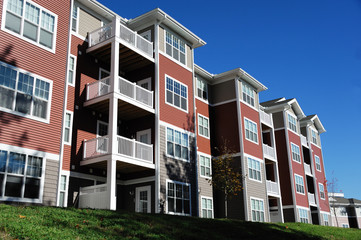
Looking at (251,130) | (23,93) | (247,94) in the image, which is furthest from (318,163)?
(23,93)

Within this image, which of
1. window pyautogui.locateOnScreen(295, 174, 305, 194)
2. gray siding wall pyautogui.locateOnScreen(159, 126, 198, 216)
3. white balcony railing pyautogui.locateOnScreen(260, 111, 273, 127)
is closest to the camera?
gray siding wall pyautogui.locateOnScreen(159, 126, 198, 216)

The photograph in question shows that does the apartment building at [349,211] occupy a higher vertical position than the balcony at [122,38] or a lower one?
lower

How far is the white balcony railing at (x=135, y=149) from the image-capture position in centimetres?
2057

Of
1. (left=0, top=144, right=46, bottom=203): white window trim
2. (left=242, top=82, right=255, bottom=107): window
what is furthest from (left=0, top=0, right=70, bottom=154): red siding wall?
(left=242, top=82, right=255, bottom=107): window

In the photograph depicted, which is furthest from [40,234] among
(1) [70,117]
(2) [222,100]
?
(2) [222,100]

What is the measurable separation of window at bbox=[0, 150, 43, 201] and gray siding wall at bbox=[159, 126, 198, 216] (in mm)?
7336

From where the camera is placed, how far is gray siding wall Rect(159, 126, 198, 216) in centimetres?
2211

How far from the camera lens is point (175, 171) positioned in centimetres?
2330

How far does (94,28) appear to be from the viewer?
76.8ft

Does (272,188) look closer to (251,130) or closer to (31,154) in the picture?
(251,130)

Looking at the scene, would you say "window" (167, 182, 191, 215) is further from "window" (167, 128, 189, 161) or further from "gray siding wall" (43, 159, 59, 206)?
"gray siding wall" (43, 159, 59, 206)

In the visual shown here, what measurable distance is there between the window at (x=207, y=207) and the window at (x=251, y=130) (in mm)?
6421

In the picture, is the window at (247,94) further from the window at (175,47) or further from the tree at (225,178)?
the window at (175,47)

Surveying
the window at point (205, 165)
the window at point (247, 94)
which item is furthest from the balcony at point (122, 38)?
the window at point (247, 94)
